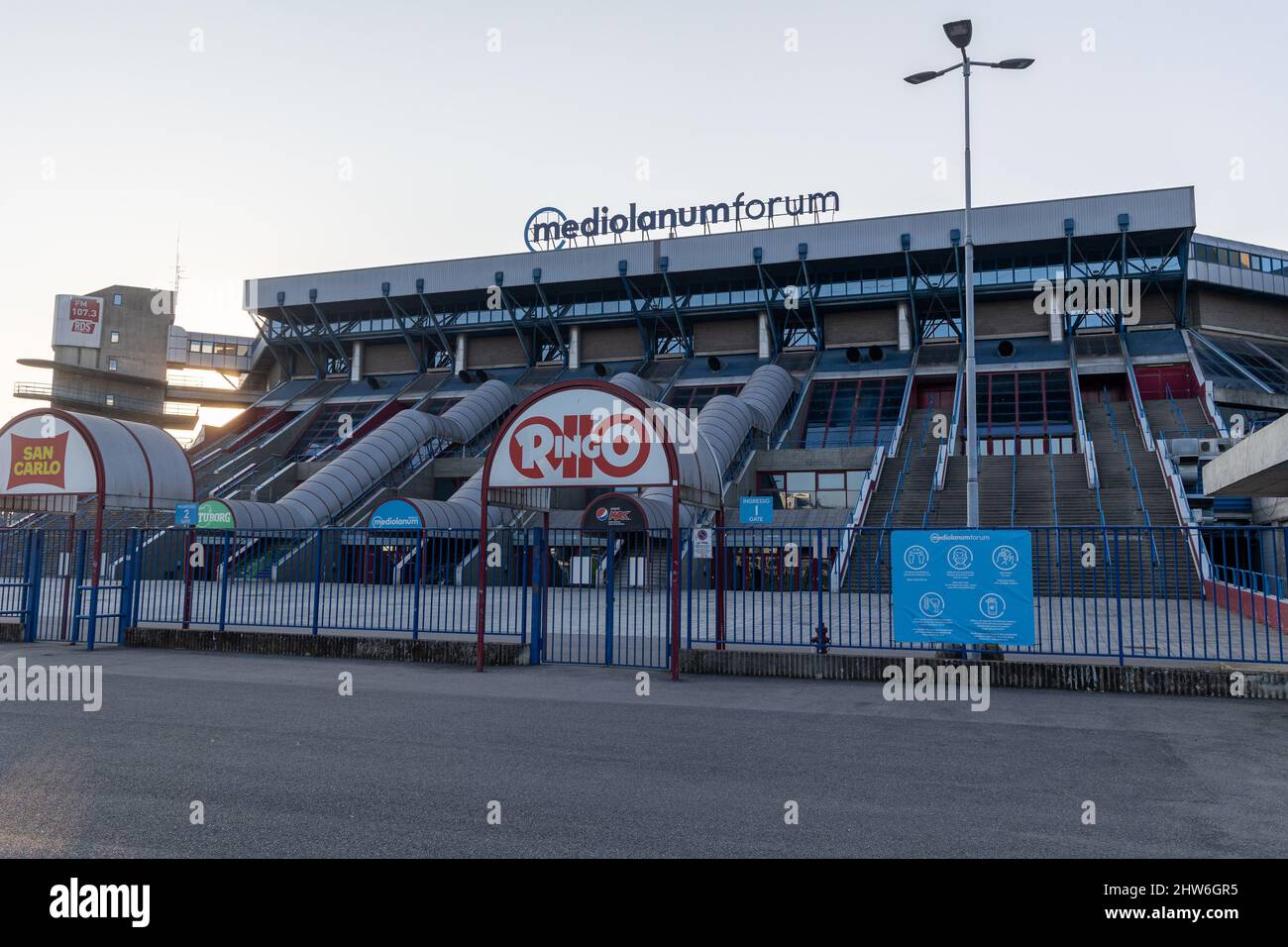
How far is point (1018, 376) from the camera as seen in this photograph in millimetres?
44594

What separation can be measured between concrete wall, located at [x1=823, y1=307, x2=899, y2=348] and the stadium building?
0.40ft

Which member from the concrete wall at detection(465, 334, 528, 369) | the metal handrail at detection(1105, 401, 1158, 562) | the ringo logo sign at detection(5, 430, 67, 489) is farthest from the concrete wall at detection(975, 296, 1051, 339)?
the ringo logo sign at detection(5, 430, 67, 489)

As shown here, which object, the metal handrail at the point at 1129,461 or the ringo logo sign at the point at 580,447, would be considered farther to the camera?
the metal handrail at the point at 1129,461

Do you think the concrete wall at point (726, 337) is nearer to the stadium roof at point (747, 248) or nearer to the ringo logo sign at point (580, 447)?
the stadium roof at point (747, 248)

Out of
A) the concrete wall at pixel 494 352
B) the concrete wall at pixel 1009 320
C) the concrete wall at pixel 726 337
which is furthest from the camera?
the concrete wall at pixel 494 352

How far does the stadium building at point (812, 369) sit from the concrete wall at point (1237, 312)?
0.15 meters

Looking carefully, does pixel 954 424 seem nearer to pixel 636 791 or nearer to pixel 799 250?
pixel 799 250

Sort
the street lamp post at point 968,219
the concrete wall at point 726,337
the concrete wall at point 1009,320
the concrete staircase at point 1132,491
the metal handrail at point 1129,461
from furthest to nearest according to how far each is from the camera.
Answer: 1. the concrete wall at point 726,337
2. the concrete wall at point 1009,320
3. the metal handrail at point 1129,461
4. the concrete staircase at point 1132,491
5. the street lamp post at point 968,219

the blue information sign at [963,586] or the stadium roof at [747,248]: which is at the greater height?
the stadium roof at [747,248]

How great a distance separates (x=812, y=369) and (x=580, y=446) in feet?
119

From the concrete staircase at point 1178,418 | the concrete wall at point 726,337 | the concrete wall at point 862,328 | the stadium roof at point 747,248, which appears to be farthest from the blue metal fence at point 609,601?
the concrete wall at point 726,337

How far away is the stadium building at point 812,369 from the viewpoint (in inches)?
1319

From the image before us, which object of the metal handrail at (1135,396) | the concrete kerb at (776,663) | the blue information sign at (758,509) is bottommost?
the concrete kerb at (776,663)
